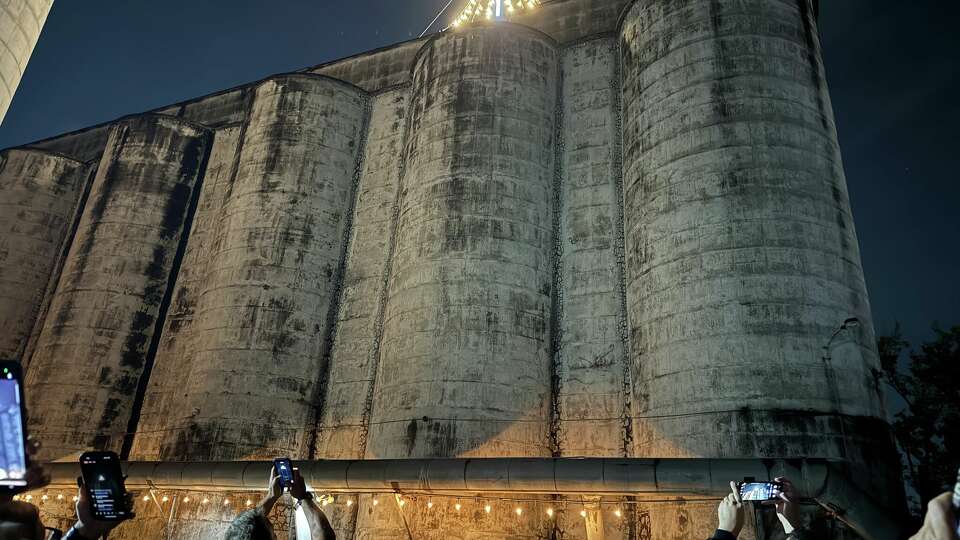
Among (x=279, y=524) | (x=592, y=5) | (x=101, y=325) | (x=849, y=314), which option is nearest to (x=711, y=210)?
(x=849, y=314)

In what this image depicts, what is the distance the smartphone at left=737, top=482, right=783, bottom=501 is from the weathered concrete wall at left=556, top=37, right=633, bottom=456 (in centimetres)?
1406

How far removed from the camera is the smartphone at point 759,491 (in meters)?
4.24

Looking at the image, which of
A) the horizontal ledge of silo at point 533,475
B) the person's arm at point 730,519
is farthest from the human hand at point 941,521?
the horizontal ledge of silo at point 533,475

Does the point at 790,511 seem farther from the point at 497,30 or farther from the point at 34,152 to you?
the point at 34,152

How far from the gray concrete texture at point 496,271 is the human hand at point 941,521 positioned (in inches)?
526

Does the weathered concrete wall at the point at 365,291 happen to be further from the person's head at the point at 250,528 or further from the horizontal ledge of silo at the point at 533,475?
the person's head at the point at 250,528

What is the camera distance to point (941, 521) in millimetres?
2289

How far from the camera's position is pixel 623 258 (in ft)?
66.4

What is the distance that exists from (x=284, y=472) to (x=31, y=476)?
7.73 feet

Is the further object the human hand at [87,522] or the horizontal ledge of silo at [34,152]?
the horizontal ledge of silo at [34,152]

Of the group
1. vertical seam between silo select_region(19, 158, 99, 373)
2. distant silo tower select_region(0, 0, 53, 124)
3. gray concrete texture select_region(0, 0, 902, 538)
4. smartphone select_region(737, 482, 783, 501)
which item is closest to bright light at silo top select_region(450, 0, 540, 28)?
gray concrete texture select_region(0, 0, 902, 538)

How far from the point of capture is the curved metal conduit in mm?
12562

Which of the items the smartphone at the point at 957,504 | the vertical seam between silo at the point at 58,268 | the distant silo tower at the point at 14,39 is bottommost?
the smartphone at the point at 957,504

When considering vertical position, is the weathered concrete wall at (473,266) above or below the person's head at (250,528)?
above
